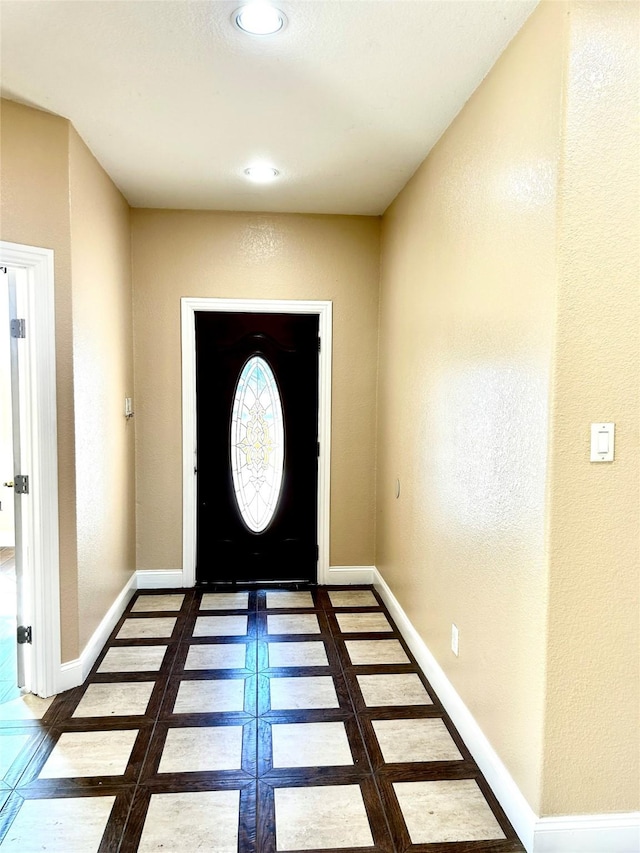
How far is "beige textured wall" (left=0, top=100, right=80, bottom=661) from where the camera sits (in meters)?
2.41

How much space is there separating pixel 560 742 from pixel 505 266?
4.89 ft

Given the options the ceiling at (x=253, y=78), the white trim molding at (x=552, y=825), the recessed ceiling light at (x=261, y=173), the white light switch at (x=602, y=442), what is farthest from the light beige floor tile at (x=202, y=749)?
the recessed ceiling light at (x=261, y=173)

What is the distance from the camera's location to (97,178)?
3.00m

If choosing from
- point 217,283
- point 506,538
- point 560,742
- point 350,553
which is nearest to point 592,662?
point 560,742

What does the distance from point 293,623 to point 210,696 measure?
0.88 meters

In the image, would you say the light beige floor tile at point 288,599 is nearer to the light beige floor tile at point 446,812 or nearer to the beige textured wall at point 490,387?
the beige textured wall at point 490,387

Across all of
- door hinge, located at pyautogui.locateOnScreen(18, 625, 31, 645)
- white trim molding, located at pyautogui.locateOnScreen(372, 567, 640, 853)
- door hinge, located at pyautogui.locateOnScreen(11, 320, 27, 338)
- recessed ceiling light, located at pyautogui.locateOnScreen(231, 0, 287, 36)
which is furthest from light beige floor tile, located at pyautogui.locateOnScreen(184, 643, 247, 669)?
recessed ceiling light, located at pyautogui.locateOnScreen(231, 0, 287, 36)

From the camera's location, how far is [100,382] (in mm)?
3090

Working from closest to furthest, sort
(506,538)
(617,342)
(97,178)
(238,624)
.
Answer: (617,342)
(506,538)
(97,178)
(238,624)

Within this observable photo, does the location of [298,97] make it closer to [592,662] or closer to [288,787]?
[592,662]

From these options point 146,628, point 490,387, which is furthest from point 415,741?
point 146,628

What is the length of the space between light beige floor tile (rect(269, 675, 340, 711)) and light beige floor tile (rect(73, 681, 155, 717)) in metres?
0.57

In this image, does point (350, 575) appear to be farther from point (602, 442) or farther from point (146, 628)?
point (602, 442)

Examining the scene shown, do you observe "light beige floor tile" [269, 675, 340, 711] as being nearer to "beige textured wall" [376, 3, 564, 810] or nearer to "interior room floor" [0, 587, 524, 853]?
"interior room floor" [0, 587, 524, 853]
